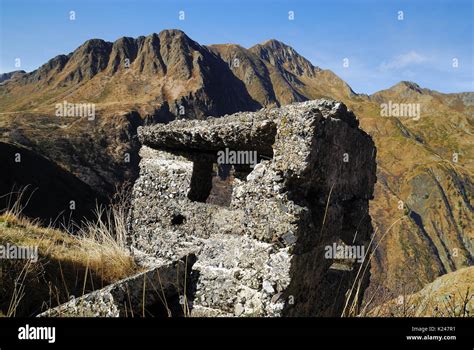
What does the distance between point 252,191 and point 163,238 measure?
2313 millimetres

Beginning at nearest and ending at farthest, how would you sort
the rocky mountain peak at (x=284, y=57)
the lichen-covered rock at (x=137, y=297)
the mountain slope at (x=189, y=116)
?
1. the lichen-covered rock at (x=137, y=297)
2. the mountain slope at (x=189, y=116)
3. the rocky mountain peak at (x=284, y=57)

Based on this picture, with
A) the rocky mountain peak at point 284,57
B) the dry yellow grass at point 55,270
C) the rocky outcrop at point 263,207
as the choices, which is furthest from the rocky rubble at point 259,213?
the rocky mountain peak at point 284,57

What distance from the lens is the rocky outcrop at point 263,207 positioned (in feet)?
12.2

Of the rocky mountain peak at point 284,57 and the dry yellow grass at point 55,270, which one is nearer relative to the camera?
the dry yellow grass at point 55,270

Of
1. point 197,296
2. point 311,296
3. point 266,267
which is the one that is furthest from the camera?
point 197,296

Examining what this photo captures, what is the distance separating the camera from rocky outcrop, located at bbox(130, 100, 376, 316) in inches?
146

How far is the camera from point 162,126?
576 centimetres

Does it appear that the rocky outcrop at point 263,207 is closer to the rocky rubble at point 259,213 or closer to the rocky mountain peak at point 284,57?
the rocky rubble at point 259,213

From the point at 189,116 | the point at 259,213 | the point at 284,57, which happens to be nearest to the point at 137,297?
the point at 259,213

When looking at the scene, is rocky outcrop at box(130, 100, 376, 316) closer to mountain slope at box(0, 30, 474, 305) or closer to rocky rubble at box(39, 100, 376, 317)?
rocky rubble at box(39, 100, 376, 317)

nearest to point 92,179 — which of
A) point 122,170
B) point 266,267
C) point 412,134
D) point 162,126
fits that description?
point 122,170

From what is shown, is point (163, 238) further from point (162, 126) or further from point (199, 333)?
point (199, 333)

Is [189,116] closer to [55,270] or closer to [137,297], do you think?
[55,270]

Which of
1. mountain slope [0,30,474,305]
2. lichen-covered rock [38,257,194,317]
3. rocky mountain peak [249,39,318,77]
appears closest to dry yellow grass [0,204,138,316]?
lichen-covered rock [38,257,194,317]
